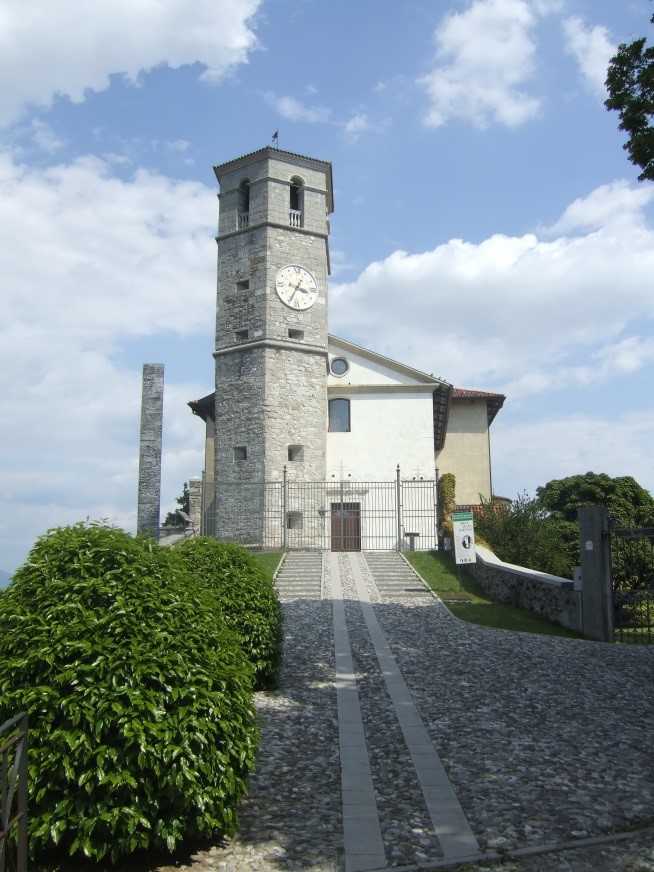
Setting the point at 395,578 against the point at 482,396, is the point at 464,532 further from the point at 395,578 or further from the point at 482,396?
the point at 482,396

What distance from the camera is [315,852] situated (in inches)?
181

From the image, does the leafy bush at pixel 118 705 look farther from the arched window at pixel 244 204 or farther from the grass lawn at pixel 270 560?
the arched window at pixel 244 204

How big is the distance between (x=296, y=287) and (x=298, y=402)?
476 centimetres

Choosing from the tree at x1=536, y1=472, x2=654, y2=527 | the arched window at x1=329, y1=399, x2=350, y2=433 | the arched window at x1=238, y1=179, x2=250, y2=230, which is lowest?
the tree at x1=536, y1=472, x2=654, y2=527

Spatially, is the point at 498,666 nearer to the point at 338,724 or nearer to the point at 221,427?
the point at 338,724

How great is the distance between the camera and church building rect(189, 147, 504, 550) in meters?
27.8

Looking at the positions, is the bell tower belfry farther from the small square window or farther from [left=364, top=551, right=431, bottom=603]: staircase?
[left=364, top=551, right=431, bottom=603]: staircase

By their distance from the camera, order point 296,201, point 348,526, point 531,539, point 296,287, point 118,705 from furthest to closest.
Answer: point 296,201 → point 348,526 → point 296,287 → point 531,539 → point 118,705

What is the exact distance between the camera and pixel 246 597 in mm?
8852

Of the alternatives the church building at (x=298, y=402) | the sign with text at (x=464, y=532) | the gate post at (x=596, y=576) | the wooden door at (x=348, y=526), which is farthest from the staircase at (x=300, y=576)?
the gate post at (x=596, y=576)

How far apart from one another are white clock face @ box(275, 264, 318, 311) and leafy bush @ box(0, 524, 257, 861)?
2483cm

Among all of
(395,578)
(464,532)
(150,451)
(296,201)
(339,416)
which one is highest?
(296,201)

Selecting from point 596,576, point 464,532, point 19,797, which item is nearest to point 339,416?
point 464,532

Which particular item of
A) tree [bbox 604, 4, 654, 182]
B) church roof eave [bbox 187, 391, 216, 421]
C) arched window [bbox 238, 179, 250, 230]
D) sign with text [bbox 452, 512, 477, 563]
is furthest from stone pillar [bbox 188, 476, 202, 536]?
tree [bbox 604, 4, 654, 182]
